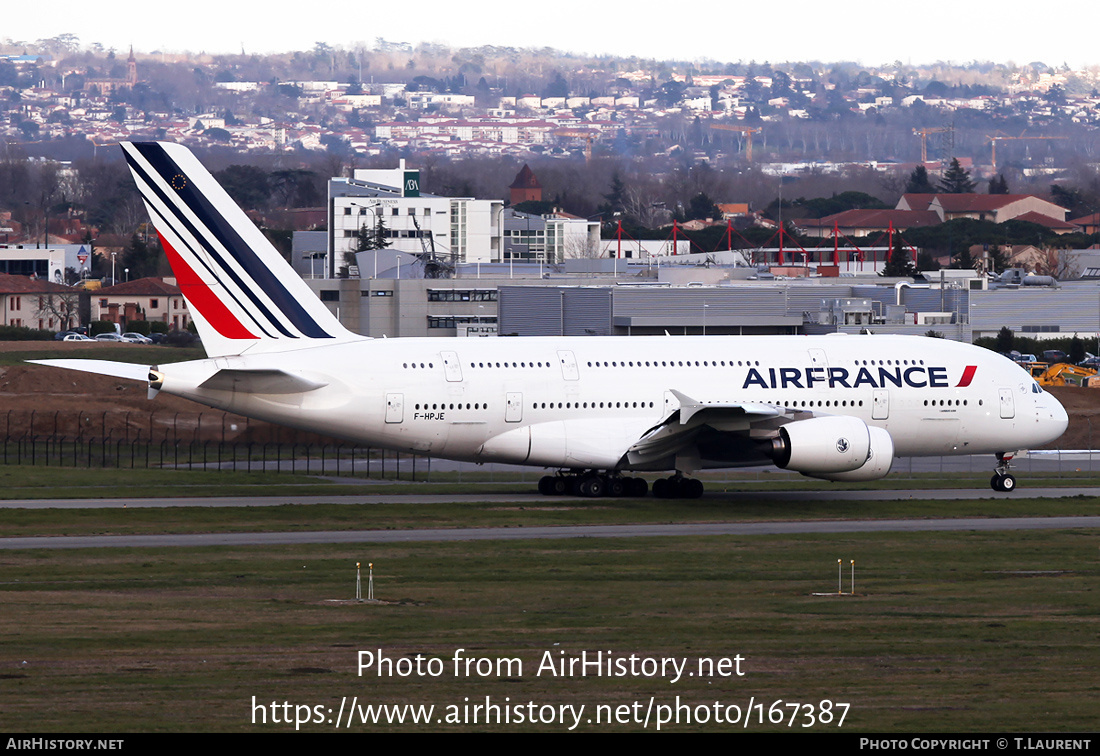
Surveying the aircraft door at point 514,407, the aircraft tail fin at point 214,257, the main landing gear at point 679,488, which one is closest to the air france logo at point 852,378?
the main landing gear at point 679,488

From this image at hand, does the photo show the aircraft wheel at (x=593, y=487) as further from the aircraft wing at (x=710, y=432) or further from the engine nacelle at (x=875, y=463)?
the engine nacelle at (x=875, y=463)

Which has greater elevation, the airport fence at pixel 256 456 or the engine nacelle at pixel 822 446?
the engine nacelle at pixel 822 446

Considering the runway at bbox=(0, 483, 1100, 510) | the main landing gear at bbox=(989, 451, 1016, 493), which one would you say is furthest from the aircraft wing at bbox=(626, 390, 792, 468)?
the main landing gear at bbox=(989, 451, 1016, 493)

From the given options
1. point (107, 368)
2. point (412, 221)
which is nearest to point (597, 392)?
point (107, 368)

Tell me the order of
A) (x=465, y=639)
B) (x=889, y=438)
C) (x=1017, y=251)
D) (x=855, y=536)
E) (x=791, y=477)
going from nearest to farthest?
1. (x=465, y=639)
2. (x=855, y=536)
3. (x=889, y=438)
4. (x=791, y=477)
5. (x=1017, y=251)
